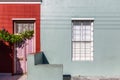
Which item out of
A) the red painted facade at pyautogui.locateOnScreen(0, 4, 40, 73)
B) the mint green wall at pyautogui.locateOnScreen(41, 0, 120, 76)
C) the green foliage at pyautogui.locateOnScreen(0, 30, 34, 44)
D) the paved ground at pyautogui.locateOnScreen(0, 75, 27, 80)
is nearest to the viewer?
the paved ground at pyautogui.locateOnScreen(0, 75, 27, 80)

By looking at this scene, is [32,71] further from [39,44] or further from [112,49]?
[112,49]

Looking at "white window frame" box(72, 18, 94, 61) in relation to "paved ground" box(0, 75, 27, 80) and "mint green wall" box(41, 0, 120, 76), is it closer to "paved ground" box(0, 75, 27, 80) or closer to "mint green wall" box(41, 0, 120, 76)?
"mint green wall" box(41, 0, 120, 76)

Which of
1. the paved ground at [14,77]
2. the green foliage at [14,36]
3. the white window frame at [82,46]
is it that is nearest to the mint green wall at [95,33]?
the white window frame at [82,46]

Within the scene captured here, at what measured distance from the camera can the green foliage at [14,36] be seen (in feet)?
46.6

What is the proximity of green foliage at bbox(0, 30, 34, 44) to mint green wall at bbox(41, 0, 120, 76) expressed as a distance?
78 cm

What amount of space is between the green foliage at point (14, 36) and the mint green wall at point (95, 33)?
0.78m

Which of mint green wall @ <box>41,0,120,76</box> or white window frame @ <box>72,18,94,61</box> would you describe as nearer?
mint green wall @ <box>41,0,120,76</box>

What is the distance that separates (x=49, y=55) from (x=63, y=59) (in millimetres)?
754

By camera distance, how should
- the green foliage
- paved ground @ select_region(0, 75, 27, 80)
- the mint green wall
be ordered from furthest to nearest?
the mint green wall → the green foliage → paved ground @ select_region(0, 75, 27, 80)

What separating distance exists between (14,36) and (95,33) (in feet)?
13.7

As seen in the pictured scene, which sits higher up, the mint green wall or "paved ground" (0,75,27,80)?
the mint green wall

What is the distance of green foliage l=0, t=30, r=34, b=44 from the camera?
1420 centimetres

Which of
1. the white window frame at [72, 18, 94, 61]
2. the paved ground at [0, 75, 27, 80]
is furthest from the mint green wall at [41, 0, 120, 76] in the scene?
the paved ground at [0, 75, 27, 80]

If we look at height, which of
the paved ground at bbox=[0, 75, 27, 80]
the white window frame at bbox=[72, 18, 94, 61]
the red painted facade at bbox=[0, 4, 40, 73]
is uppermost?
the red painted facade at bbox=[0, 4, 40, 73]
